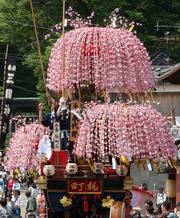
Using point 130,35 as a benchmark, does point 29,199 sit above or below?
below

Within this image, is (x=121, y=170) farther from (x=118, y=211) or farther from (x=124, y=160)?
(x=118, y=211)

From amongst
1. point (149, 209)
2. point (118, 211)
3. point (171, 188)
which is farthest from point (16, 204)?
point (118, 211)

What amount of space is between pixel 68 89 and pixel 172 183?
11099mm

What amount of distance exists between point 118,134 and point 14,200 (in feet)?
40.3

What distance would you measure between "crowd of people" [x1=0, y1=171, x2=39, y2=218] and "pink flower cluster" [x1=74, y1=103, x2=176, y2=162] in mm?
6137

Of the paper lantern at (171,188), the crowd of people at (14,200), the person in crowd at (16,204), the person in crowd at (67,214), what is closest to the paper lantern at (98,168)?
the person in crowd at (67,214)

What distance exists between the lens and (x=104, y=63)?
19.0 m

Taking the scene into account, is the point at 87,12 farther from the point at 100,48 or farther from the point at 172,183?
the point at 100,48

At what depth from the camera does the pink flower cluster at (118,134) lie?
18.3 m

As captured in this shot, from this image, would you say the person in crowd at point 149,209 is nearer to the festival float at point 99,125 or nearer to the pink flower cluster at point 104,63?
the festival float at point 99,125

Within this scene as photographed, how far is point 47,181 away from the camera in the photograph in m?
18.7

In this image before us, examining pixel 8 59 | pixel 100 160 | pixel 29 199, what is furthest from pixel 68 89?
pixel 8 59

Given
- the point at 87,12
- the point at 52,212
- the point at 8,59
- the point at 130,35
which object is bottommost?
the point at 52,212

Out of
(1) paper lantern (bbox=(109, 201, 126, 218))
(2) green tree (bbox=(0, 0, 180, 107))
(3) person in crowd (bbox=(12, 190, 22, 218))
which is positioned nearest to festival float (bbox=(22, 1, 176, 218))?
(1) paper lantern (bbox=(109, 201, 126, 218))
